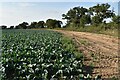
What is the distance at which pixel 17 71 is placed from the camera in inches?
335

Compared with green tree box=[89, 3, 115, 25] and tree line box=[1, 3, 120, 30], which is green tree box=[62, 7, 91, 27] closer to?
tree line box=[1, 3, 120, 30]

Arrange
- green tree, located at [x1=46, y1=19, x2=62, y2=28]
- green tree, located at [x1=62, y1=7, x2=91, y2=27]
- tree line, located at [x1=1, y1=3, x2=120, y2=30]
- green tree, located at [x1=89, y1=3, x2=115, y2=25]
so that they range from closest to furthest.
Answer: tree line, located at [x1=1, y1=3, x2=120, y2=30], green tree, located at [x1=89, y1=3, x2=115, y2=25], green tree, located at [x1=62, y1=7, x2=91, y2=27], green tree, located at [x1=46, y1=19, x2=62, y2=28]

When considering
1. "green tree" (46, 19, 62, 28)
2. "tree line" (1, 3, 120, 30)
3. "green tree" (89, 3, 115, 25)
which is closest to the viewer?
"tree line" (1, 3, 120, 30)

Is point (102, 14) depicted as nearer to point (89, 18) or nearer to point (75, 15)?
point (89, 18)

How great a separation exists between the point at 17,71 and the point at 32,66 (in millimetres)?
437

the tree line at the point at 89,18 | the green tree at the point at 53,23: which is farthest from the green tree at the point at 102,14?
the green tree at the point at 53,23

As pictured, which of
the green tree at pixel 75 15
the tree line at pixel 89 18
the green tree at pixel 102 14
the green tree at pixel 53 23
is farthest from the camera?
the green tree at pixel 53 23

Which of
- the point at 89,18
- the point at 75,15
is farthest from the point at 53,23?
the point at 89,18

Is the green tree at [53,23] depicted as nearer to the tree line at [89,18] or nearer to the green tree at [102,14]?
the tree line at [89,18]

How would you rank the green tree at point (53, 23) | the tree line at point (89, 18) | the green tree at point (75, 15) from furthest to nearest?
1. the green tree at point (53, 23)
2. the green tree at point (75, 15)
3. the tree line at point (89, 18)

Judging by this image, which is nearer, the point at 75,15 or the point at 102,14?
the point at 102,14

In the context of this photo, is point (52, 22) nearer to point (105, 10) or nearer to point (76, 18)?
point (76, 18)

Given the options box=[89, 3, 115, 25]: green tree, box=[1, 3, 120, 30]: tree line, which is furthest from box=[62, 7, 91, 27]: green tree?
box=[89, 3, 115, 25]: green tree

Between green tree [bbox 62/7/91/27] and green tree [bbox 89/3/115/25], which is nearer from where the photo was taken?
green tree [bbox 89/3/115/25]
